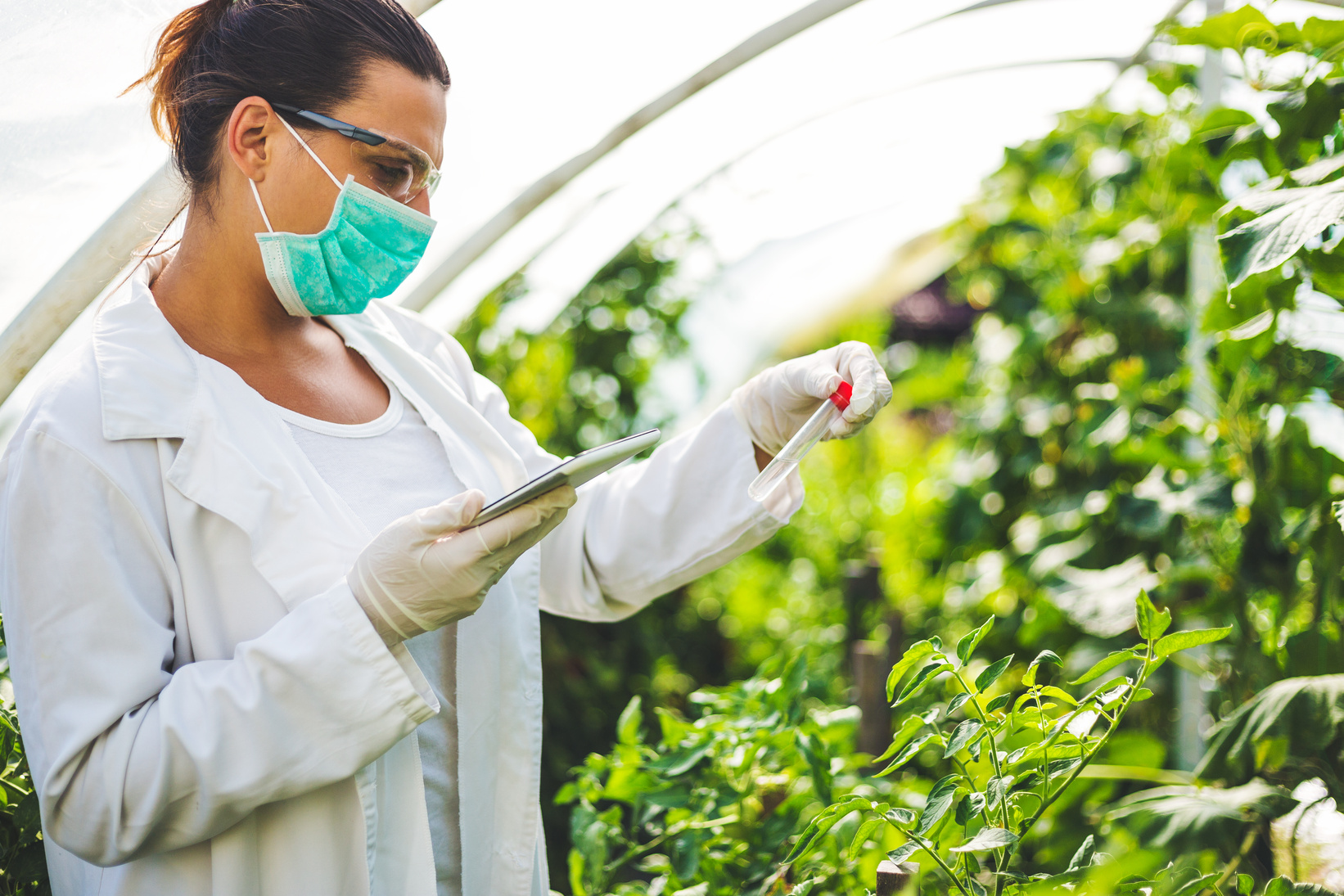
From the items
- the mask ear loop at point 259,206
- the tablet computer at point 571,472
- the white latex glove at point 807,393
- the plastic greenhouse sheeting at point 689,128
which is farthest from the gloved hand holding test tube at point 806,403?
the plastic greenhouse sheeting at point 689,128

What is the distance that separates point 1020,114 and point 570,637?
3.10 m

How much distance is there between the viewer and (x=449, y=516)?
98 centimetres

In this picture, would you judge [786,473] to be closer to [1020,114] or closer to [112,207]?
[112,207]

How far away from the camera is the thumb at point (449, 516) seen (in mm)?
976

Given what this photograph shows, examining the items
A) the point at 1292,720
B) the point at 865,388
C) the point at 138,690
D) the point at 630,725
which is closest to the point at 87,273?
the point at 138,690

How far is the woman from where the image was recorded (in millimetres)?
930

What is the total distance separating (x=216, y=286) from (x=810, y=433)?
0.78 meters

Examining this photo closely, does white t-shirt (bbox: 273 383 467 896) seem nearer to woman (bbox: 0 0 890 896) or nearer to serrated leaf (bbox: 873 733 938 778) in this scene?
woman (bbox: 0 0 890 896)

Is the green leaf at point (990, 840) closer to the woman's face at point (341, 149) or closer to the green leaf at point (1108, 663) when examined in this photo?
the green leaf at point (1108, 663)

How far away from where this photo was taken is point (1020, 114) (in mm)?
4273

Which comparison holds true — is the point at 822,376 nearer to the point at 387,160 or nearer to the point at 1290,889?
the point at 387,160

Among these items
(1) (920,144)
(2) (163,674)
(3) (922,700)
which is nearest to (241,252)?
(2) (163,674)

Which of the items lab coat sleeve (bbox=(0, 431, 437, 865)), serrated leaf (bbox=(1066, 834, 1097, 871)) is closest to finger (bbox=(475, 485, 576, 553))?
lab coat sleeve (bbox=(0, 431, 437, 865))

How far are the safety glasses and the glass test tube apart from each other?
59cm
